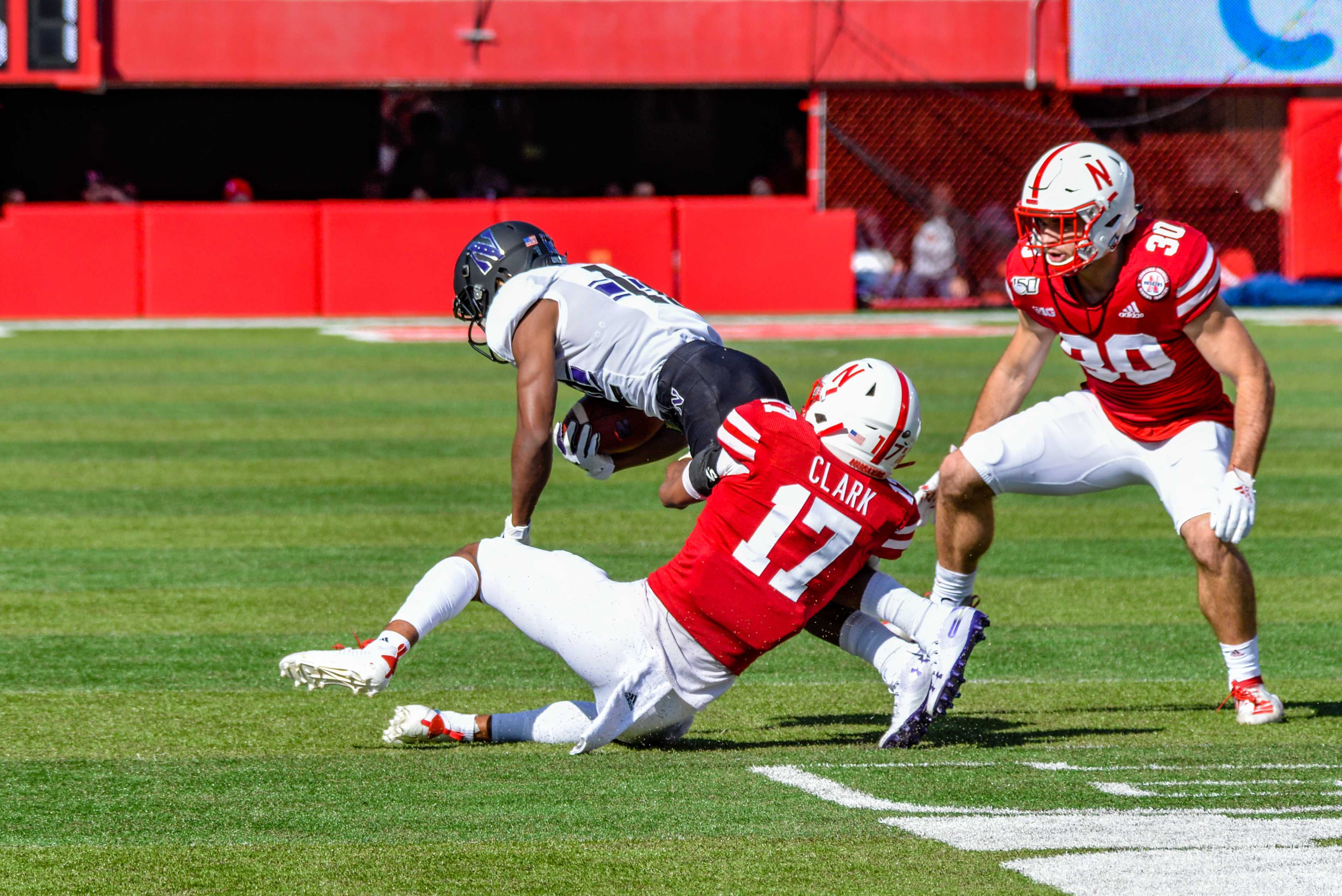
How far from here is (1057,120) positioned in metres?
27.2

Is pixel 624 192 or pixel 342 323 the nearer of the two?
pixel 342 323

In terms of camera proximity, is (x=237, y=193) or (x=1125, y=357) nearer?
(x=1125, y=357)

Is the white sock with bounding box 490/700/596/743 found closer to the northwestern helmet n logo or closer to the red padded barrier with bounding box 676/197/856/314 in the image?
the northwestern helmet n logo

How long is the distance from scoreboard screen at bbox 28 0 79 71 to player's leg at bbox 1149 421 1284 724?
851 inches

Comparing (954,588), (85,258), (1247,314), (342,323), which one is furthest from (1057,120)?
(954,588)

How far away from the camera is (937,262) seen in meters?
26.3

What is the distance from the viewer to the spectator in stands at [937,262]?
2611 cm

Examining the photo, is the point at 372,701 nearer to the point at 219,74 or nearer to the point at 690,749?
the point at 690,749

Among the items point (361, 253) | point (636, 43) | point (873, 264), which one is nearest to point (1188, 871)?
point (361, 253)

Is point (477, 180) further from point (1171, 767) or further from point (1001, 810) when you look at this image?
point (1001, 810)

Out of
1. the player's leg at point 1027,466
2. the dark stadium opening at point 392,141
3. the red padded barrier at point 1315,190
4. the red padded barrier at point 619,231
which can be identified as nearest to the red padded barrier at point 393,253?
the red padded barrier at point 619,231

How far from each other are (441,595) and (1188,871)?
2.29m

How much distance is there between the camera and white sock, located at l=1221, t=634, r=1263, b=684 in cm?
621

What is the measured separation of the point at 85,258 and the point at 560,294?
57.0 ft
